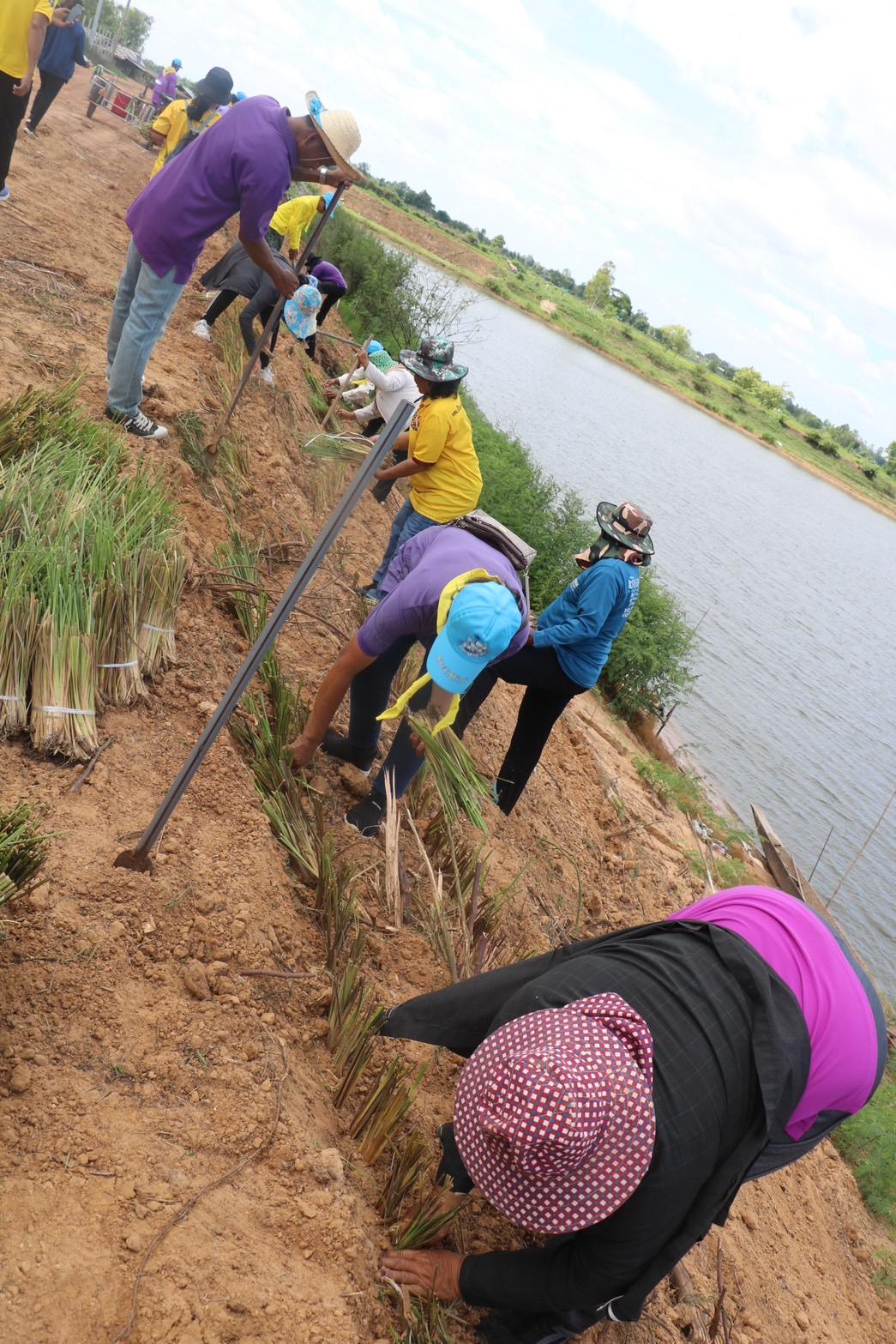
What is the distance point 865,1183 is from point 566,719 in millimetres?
3399

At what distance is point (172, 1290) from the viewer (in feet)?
5.58

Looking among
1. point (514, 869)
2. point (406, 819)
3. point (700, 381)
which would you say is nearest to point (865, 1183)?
point (514, 869)

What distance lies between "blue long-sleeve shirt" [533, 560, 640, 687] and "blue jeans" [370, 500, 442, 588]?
1.00 meters

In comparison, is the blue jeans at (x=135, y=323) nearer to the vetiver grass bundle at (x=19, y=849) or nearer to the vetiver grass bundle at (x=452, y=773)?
the vetiver grass bundle at (x=452, y=773)

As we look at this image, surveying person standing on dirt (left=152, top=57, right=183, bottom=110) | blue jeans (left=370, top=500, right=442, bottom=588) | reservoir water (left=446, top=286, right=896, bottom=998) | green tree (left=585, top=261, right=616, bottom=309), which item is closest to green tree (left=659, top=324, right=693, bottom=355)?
green tree (left=585, top=261, right=616, bottom=309)

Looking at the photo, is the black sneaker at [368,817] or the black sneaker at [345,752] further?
the black sneaker at [345,752]

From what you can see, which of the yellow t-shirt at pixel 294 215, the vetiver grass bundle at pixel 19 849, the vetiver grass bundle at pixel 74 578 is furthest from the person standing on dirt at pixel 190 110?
the vetiver grass bundle at pixel 19 849

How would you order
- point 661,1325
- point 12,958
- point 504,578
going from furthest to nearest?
point 504,578 → point 661,1325 → point 12,958

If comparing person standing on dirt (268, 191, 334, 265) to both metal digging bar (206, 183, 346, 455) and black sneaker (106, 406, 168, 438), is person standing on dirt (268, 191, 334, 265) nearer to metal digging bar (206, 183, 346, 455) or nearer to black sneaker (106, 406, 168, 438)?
metal digging bar (206, 183, 346, 455)

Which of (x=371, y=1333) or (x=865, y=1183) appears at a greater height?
(x=371, y=1333)

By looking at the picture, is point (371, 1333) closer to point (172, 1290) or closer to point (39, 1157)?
point (172, 1290)

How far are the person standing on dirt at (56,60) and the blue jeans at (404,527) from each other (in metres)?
6.66

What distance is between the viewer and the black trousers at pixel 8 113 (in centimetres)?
478

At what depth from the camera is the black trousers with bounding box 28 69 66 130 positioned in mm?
8906
